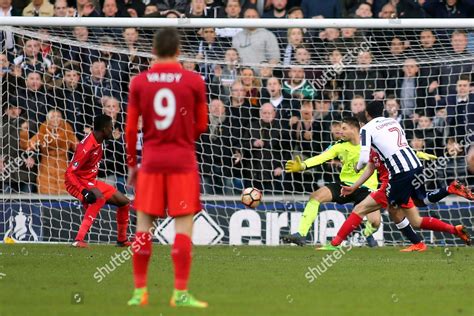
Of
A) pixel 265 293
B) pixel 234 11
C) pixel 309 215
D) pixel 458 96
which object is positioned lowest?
pixel 265 293

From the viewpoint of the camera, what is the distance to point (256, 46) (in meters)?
17.1

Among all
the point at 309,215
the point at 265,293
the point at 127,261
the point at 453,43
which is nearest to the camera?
the point at 265,293

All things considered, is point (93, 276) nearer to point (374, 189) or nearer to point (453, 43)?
point (374, 189)

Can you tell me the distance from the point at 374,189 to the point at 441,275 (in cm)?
462

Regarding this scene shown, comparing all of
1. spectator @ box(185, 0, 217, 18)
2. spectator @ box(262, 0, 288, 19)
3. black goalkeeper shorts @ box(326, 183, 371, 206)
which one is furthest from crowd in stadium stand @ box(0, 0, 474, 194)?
black goalkeeper shorts @ box(326, 183, 371, 206)

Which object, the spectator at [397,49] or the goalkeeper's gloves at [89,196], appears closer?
the goalkeeper's gloves at [89,196]

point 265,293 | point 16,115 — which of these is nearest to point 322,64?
point 16,115

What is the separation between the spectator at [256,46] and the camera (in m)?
17.1

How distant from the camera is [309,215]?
15344mm

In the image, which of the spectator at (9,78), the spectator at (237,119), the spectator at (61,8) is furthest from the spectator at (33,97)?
the spectator at (237,119)

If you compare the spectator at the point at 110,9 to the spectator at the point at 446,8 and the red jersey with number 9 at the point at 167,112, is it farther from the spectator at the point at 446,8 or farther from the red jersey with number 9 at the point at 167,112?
the red jersey with number 9 at the point at 167,112

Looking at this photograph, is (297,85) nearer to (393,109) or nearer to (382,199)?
(393,109)

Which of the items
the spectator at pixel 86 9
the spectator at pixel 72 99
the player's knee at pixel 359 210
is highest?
the spectator at pixel 86 9

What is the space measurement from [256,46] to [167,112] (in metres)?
8.90
